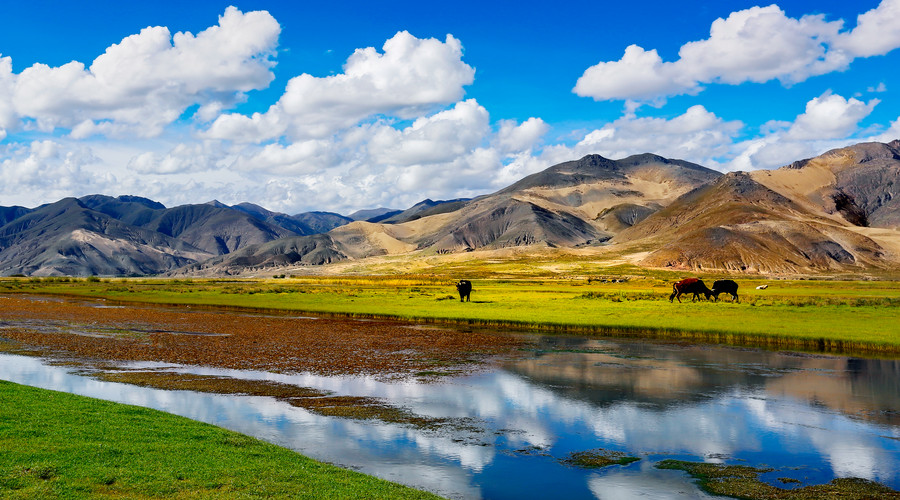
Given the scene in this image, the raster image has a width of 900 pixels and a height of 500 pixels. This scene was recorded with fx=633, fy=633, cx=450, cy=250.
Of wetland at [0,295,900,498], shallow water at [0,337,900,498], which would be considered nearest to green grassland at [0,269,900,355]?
wetland at [0,295,900,498]

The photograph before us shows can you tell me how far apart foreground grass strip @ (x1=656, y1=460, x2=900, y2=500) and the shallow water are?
49 centimetres

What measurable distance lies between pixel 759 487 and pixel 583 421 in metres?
8.32

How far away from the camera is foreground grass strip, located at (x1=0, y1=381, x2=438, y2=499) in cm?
1431

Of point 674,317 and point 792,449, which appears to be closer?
point 792,449

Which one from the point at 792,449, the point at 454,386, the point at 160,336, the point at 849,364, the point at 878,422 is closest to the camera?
the point at 792,449

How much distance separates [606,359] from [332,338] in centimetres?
2225

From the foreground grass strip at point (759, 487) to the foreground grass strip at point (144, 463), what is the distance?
8736mm

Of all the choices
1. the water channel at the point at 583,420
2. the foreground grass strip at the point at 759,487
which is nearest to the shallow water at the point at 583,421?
the water channel at the point at 583,420

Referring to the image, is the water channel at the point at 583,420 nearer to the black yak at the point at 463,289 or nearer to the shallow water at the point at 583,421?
the shallow water at the point at 583,421

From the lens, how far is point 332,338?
51719mm

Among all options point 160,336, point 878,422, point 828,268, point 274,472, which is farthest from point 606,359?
point 828,268

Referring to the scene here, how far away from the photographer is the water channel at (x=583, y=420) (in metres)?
19.2

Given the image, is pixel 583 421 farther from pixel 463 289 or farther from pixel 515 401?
pixel 463 289

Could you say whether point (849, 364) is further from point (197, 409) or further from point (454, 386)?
point (197, 409)
